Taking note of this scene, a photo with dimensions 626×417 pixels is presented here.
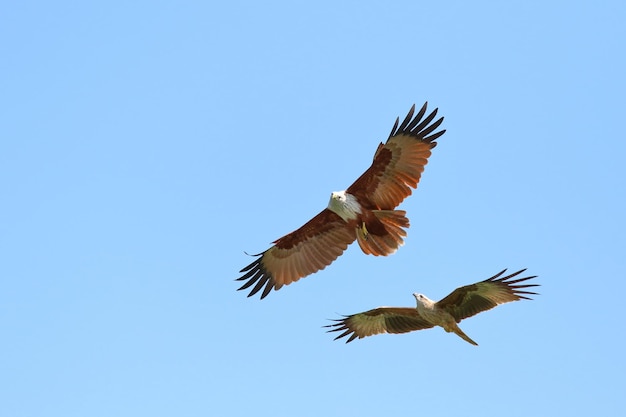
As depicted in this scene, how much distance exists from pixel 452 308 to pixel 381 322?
1.38 m

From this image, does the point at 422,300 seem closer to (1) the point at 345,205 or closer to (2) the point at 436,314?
(2) the point at 436,314

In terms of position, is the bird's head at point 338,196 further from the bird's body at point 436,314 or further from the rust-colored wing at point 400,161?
the bird's body at point 436,314

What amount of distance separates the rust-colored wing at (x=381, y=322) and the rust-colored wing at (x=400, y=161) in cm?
147

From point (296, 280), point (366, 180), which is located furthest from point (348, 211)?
point (296, 280)

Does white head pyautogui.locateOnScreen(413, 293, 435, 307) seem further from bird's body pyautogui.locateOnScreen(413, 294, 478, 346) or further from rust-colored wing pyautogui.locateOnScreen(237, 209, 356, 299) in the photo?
rust-colored wing pyautogui.locateOnScreen(237, 209, 356, 299)

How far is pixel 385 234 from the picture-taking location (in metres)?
14.2

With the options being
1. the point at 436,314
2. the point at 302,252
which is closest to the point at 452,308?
the point at 436,314

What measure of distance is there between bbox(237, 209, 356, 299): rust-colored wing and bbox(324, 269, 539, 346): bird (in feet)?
3.61

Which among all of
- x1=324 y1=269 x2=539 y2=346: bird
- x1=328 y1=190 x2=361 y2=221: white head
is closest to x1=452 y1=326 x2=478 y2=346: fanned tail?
x1=324 y1=269 x2=539 y2=346: bird

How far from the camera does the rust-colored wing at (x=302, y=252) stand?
14930mm

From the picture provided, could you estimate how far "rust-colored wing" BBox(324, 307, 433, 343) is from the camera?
14.3 meters

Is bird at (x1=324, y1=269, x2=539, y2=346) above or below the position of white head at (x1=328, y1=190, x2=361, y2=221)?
below

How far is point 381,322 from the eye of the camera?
14727 mm

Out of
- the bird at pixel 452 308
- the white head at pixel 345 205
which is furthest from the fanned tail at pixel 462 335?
the white head at pixel 345 205
